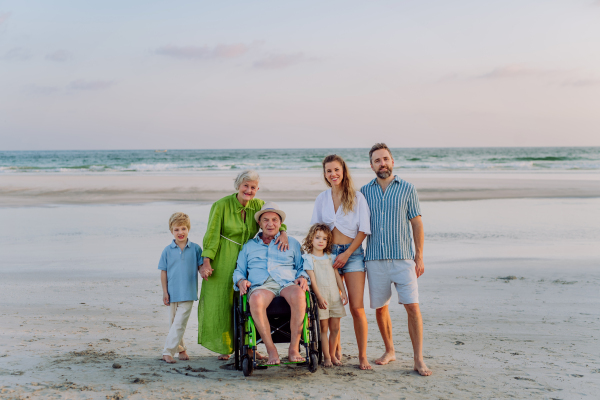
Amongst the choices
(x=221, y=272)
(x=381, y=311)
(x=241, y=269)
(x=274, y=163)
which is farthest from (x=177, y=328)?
(x=274, y=163)

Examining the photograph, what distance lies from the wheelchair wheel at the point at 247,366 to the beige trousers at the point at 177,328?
679 mm

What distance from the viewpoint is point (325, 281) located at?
151 inches

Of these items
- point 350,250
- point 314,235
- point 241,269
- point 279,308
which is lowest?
point 279,308

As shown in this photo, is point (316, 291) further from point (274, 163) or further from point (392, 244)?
point (274, 163)

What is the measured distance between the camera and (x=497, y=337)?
171 inches

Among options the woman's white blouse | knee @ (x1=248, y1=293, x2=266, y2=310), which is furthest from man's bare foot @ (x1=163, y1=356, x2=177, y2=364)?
→ the woman's white blouse

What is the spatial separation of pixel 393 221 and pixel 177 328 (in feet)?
6.28

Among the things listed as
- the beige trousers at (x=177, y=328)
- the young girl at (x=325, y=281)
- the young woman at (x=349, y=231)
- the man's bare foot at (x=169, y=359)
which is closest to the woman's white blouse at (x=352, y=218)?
the young woman at (x=349, y=231)

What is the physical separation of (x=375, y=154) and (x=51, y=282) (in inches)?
175

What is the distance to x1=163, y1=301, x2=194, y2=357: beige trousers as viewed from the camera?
3861mm

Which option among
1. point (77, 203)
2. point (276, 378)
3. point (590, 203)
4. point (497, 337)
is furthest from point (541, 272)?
point (77, 203)

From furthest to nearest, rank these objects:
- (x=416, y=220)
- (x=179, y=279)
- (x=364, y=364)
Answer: (x=179, y=279) < (x=416, y=220) < (x=364, y=364)

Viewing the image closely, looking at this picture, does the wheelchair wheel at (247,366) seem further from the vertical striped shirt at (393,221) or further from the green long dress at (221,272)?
the vertical striped shirt at (393,221)

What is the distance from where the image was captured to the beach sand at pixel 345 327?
3309 mm
